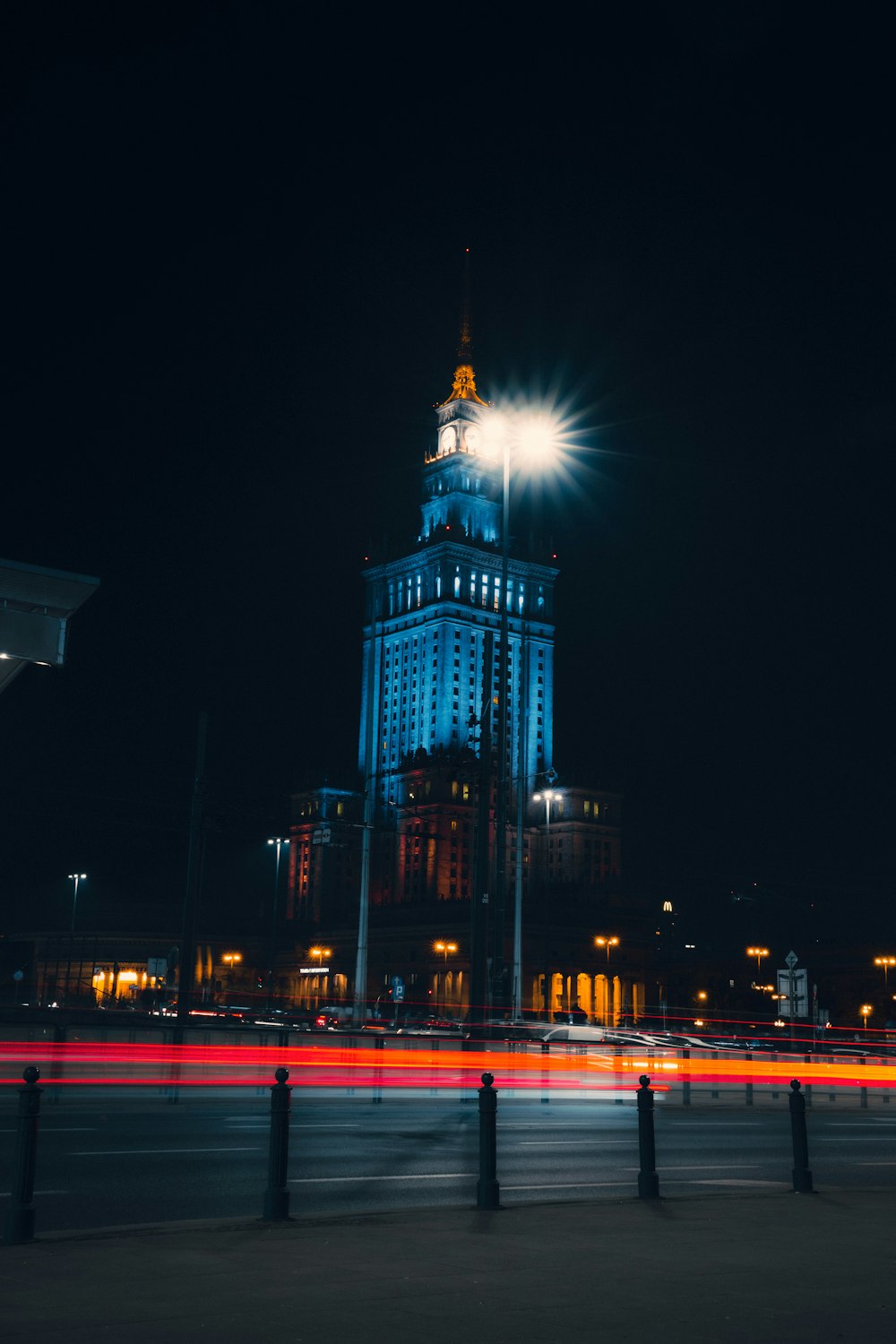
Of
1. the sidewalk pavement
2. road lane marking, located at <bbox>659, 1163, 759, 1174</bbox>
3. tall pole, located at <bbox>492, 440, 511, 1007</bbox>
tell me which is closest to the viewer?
the sidewalk pavement

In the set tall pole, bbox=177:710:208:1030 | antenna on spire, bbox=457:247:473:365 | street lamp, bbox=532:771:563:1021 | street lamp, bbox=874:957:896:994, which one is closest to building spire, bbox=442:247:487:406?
antenna on spire, bbox=457:247:473:365

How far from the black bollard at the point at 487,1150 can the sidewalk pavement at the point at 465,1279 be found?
0.15 metres

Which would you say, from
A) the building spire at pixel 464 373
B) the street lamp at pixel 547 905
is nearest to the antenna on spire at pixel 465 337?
the building spire at pixel 464 373

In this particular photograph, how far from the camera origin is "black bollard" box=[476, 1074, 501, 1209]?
11.1 m

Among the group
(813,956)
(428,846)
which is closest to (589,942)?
(813,956)

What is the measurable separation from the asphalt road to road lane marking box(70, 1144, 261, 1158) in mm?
21

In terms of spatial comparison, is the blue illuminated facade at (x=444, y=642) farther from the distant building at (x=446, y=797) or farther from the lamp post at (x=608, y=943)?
the lamp post at (x=608, y=943)

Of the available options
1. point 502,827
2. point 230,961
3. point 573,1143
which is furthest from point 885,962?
point 573,1143

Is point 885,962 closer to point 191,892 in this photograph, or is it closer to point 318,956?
point 318,956

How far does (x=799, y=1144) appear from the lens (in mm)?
13242

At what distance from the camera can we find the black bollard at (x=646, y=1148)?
40.3 ft

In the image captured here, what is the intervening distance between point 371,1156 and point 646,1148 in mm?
5332

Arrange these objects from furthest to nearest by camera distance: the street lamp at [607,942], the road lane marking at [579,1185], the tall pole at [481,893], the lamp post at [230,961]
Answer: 1. the lamp post at [230,961]
2. the street lamp at [607,942]
3. the tall pole at [481,893]
4. the road lane marking at [579,1185]

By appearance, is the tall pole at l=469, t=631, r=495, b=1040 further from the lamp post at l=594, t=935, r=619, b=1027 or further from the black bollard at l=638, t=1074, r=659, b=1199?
the lamp post at l=594, t=935, r=619, b=1027
